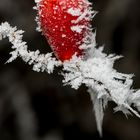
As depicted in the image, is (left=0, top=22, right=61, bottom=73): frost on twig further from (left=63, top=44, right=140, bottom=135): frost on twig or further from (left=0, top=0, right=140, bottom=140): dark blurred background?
(left=0, top=0, right=140, bottom=140): dark blurred background

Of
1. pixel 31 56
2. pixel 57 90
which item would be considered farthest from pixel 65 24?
pixel 57 90

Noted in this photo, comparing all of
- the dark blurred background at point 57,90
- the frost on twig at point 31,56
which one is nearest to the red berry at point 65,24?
the frost on twig at point 31,56

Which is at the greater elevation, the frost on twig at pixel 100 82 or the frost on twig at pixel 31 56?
the frost on twig at pixel 31 56

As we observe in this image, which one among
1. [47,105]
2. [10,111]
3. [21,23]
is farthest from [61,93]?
[21,23]

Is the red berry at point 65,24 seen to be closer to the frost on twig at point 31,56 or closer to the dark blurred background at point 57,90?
the frost on twig at point 31,56

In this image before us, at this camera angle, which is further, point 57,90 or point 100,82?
point 57,90

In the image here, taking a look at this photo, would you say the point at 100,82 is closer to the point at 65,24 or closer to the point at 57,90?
the point at 65,24
